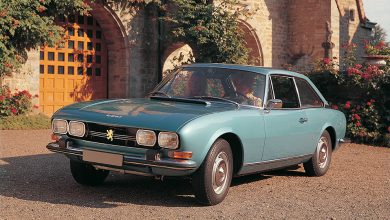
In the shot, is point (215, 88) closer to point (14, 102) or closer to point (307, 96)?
point (307, 96)

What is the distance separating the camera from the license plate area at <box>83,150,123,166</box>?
4.98 meters

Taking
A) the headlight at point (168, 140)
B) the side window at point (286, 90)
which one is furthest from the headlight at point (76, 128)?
the side window at point (286, 90)

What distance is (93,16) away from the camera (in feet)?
52.9

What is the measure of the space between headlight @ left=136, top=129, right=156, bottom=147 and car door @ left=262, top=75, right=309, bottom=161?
1556 millimetres

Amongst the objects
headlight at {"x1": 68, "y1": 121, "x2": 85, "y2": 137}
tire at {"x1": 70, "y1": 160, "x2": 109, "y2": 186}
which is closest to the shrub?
tire at {"x1": 70, "y1": 160, "x2": 109, "y2": 186}

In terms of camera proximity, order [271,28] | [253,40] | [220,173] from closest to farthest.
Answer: [220,173], [253,40], [271,28]

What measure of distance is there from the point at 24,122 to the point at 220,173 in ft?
29.2

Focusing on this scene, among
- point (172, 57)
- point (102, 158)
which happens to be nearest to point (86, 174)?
point (102, 158)

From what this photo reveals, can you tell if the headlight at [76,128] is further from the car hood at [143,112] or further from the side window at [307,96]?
the side window at [307,96]

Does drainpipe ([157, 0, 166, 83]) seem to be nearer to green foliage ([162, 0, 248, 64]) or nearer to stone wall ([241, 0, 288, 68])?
green foliage ([162, 0, 248, 64])

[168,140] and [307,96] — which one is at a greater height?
[307,96]

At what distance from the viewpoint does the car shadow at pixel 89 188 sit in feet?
17.6

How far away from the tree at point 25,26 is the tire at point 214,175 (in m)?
8.43

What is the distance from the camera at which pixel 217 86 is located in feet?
20.0
